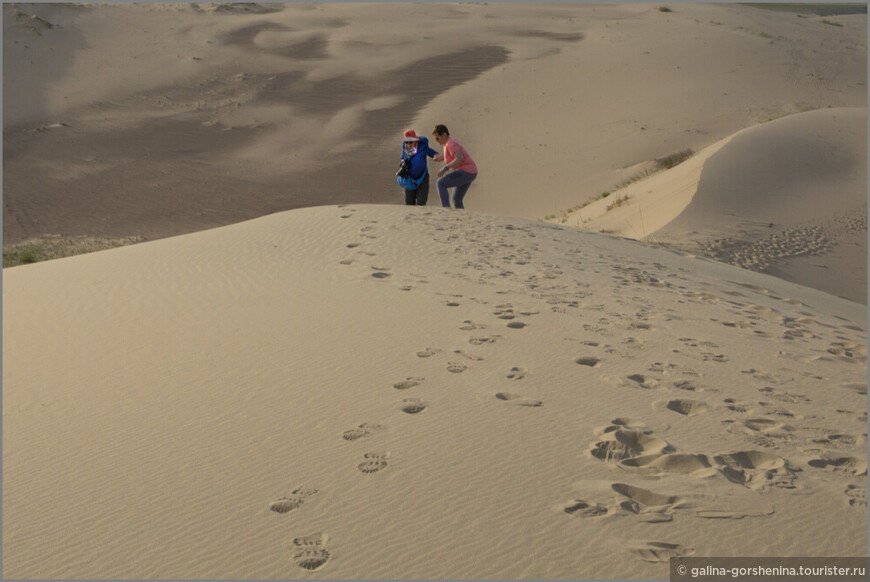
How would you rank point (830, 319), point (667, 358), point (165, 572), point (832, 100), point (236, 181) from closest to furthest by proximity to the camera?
point (165, 572), point (667, 358), point (830, 319), point (236, 181), point (832, 100)

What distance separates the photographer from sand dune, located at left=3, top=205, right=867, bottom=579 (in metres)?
3.16

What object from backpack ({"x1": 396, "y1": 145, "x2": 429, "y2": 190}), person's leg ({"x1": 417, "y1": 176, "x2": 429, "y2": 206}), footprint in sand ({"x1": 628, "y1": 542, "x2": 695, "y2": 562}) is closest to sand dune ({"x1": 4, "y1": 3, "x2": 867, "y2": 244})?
person's leg ({"x1": 417, "y1": 176, "x2": 429, "y2": 206})

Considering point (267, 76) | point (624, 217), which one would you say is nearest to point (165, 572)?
point (624, 217)

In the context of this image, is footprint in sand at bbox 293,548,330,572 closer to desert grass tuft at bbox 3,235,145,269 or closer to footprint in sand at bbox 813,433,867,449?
footprint in sand at bbox 813,433,867,449

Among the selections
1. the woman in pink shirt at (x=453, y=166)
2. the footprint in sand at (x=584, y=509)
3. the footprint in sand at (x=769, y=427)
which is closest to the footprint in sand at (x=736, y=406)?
the footprint in sand at (x=769, y=427)

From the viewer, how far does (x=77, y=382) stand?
4.84 m

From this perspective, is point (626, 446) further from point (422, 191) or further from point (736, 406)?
point (422, 191)

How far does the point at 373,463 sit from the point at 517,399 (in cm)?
107

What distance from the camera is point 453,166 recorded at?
10.0m

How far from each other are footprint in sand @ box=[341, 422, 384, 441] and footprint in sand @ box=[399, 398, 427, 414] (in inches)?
9.7

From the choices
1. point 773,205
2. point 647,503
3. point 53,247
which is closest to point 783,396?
point 647,503

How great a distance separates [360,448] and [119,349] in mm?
2427

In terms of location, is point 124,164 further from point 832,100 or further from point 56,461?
point 832,100

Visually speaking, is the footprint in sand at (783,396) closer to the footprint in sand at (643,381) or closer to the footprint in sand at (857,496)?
the footprint in sand at (643,381)
